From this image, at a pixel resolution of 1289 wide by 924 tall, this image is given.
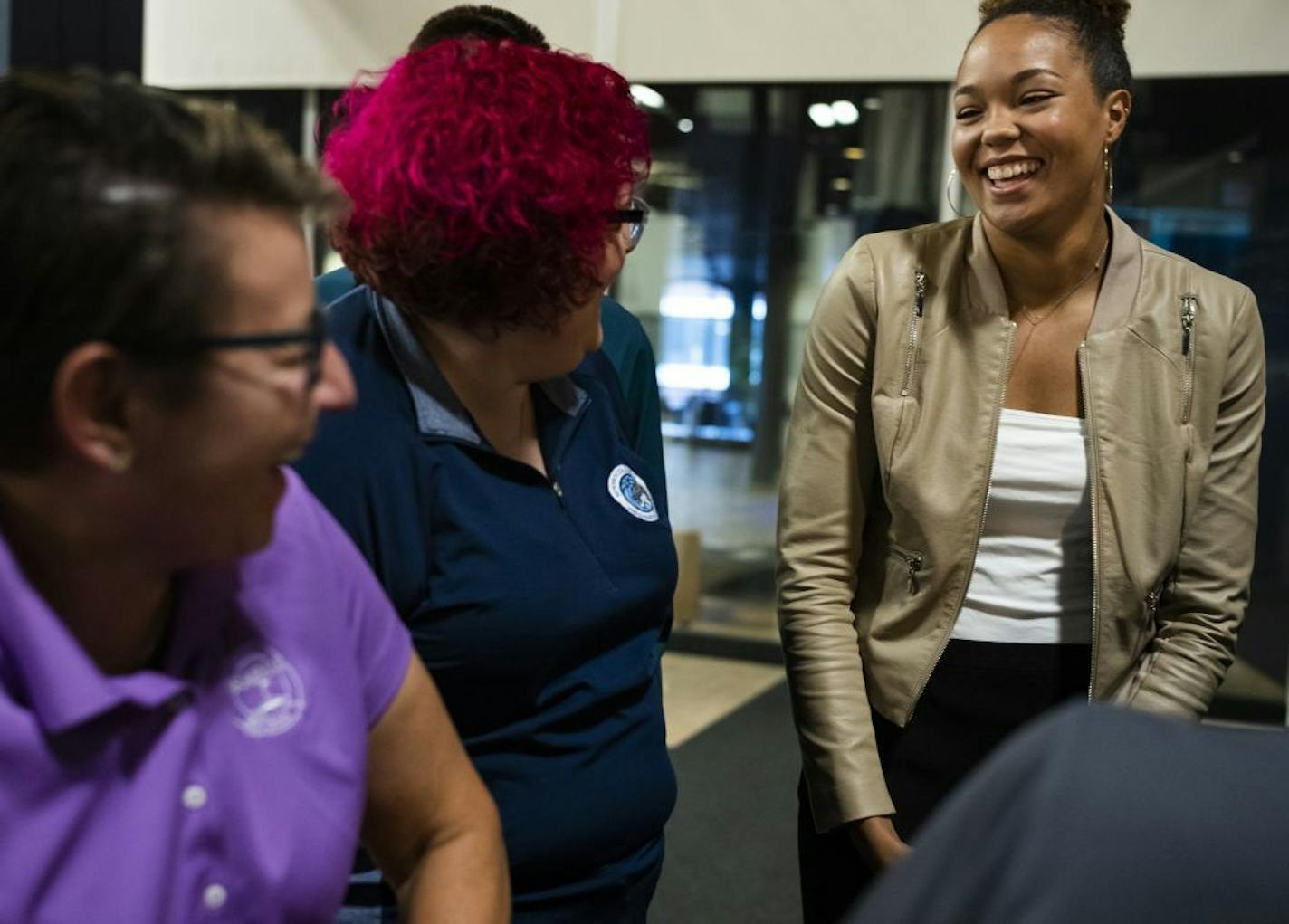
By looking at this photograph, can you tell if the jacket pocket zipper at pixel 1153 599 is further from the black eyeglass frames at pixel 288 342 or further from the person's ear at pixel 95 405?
the person's ear at pixel 95 405

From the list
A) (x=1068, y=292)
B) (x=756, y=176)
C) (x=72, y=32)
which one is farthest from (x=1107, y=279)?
(x=756, y=176)

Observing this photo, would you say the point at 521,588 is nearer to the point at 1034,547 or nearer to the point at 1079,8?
the point at 1034,547

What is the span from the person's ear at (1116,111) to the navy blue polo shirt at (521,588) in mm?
823

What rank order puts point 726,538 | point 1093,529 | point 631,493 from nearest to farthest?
point 631,493 < point 1093,529 < point 726,538

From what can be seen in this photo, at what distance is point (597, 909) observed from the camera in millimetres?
1406

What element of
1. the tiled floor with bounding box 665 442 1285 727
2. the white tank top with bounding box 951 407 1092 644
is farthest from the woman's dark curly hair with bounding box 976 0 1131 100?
the tiled floor with bounding box 665 442 1285 727

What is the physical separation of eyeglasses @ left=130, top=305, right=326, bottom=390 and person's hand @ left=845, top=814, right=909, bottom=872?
3.41 ft

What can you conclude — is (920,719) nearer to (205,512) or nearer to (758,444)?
(205,512)

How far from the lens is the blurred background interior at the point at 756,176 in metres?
4.79

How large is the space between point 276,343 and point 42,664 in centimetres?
26

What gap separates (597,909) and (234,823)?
575 mm

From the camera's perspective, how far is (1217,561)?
5.67ft

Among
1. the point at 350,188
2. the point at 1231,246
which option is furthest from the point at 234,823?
the point at 1231,246

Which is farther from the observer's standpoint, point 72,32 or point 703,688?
point 703,688
